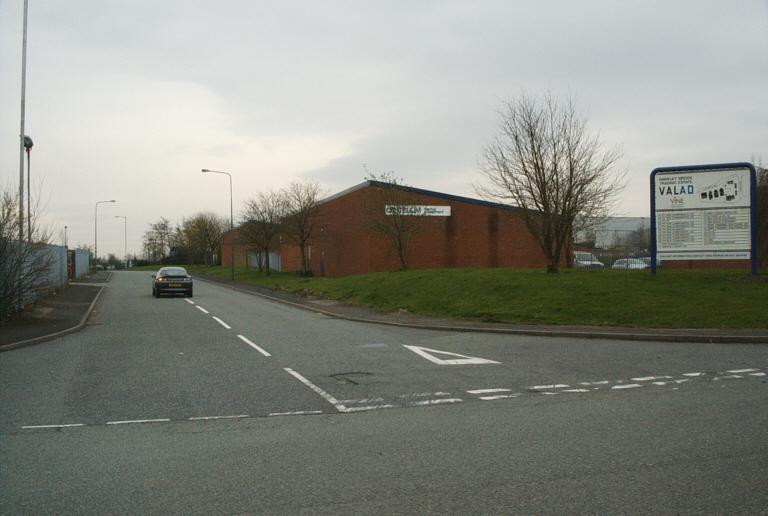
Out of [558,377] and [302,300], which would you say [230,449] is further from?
→ [302,300]

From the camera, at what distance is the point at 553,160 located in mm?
24688

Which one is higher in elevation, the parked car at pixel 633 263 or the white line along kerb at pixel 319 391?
the parked car at pixel 633 263

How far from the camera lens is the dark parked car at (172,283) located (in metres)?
30.6

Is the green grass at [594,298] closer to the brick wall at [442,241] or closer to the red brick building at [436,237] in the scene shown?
the red brick building at [436,237]

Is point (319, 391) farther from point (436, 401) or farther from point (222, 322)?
point (222, 322)

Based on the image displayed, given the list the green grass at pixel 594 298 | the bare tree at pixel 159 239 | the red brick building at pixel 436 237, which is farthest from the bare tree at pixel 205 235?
the green grass at pixel 594 298

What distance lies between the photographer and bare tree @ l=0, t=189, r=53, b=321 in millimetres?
16312

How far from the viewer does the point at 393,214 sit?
36031mm

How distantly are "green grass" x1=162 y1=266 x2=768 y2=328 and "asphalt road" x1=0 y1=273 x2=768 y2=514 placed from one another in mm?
3429

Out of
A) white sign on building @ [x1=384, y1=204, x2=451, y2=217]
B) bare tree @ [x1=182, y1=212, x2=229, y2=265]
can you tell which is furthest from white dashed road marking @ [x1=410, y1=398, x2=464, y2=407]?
bare tree @ [x1=182, y1=212, x2=229, y2=265]

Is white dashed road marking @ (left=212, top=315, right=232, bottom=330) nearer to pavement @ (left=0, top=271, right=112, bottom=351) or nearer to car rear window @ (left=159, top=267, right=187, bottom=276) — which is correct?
pavement @ (left=0, top=271, right=112, bottom=351)

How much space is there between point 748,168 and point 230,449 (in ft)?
61.6

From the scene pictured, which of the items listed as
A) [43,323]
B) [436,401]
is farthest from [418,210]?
[436,401]

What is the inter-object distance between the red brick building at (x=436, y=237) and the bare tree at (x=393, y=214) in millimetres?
112
